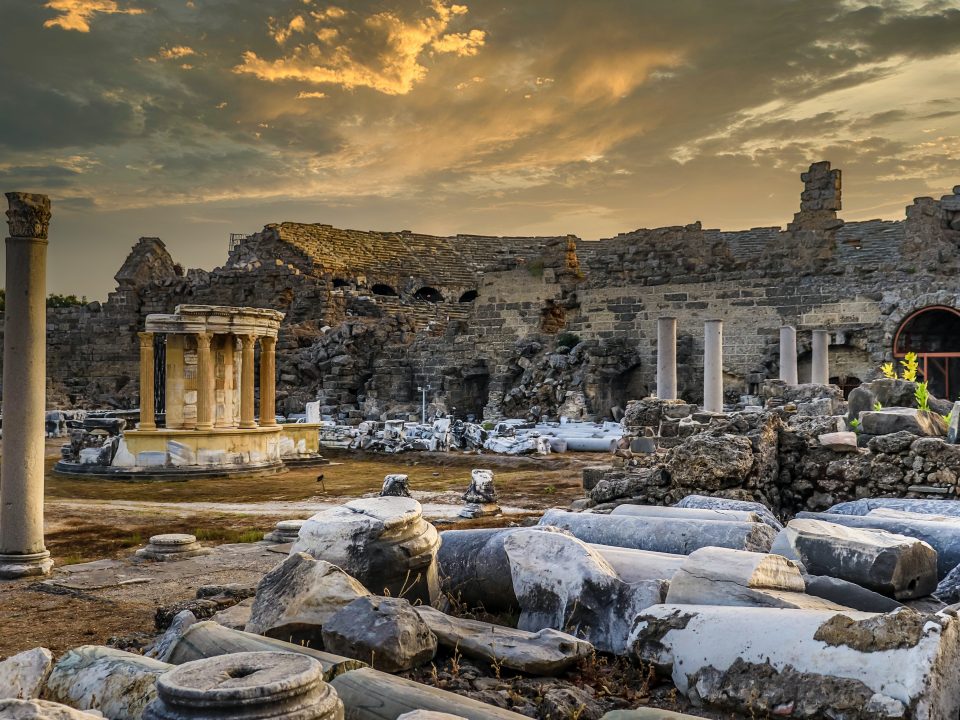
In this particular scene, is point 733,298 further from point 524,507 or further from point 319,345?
point 524,507

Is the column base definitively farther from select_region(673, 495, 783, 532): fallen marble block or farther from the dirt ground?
select_region(673, 495, 783, 532): fallen marble block

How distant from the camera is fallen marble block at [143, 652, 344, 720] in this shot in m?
3.52

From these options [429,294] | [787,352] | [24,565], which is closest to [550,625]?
[24,565]

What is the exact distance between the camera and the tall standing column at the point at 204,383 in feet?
58.7

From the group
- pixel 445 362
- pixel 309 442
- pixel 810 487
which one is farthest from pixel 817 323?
pixel 810 487

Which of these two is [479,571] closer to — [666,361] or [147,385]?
[147,385]

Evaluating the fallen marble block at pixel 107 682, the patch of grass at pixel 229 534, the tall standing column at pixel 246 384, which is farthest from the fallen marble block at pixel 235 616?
the tall standing column at pixel 246 384

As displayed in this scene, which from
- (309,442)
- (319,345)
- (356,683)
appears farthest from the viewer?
(319,345)

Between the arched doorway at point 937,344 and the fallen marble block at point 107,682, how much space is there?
2357cm

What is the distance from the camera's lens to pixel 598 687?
489 centimetres

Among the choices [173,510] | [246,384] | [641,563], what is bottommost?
[173,510]

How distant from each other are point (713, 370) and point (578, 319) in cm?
1020

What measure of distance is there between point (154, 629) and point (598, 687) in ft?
11.2

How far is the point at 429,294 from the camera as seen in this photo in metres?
45.1
